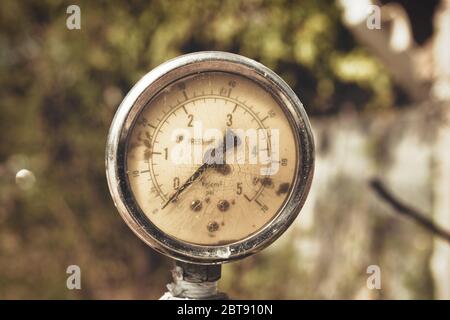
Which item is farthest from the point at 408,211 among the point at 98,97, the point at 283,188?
the point at 98,97

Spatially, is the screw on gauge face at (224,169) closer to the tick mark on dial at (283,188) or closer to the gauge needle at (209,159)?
the gauge needle at (209,159)

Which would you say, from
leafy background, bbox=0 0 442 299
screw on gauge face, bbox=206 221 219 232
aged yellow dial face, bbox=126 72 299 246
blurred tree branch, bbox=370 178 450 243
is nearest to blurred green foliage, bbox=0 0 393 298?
leafy background, bbox=0 0 442 299

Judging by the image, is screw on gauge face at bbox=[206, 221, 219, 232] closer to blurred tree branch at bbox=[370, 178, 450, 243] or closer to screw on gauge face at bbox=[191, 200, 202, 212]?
screw on gauge face at bbox=[191, 200, 202, 212]

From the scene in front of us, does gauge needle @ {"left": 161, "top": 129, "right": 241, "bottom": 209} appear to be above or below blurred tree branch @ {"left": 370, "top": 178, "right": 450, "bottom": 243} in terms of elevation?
above

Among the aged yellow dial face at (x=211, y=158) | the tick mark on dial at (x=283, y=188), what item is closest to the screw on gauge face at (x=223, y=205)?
the aged yellow dial face at (x=211, y=158)

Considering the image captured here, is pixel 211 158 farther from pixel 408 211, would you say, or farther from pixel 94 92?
pixel 94 92

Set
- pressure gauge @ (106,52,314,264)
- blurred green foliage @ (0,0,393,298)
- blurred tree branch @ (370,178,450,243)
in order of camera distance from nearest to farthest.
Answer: pressure gauge @ (106,52,314,264) → blurred tree branch @ (370,178,450,243) → blurred green foliage @ (0,0,393,298)
